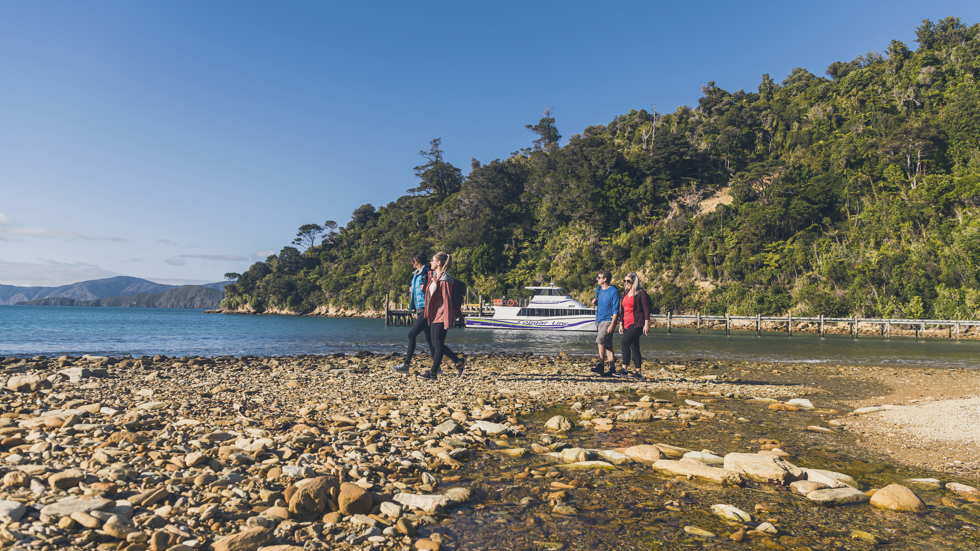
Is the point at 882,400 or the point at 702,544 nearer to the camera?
the point at 702,544

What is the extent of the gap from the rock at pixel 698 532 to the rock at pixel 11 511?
3500 mm

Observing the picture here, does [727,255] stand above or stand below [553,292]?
above

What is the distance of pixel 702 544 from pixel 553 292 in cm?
3597

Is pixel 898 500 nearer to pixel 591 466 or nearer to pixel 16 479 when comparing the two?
pixel 591 466

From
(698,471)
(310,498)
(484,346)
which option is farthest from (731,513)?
(484,346)

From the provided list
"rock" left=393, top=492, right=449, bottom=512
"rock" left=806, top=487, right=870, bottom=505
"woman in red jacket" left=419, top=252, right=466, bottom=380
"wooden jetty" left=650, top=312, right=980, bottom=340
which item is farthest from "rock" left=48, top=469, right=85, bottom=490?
"wooden jetty" left=650, top=312, right=980, bottom=340

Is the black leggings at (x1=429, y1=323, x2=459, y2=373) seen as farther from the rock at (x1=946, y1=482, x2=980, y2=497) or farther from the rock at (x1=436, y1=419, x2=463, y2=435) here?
the rock at (x1=946, y1=482, x2=980, y2=497)

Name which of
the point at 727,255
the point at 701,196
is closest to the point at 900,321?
the point at 727,255

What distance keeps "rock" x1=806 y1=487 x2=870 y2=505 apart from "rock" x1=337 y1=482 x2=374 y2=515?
9.60 ft

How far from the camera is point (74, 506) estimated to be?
2.45 m

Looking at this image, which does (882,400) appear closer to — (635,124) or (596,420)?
(596,420)

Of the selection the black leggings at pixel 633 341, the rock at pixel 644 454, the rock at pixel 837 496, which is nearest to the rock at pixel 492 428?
the rock at pixel 644 454

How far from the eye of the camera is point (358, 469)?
3.45 m

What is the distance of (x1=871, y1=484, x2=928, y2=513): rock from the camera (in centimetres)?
298
